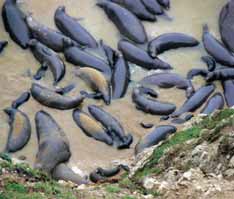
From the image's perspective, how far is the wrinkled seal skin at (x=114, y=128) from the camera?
11992 mm

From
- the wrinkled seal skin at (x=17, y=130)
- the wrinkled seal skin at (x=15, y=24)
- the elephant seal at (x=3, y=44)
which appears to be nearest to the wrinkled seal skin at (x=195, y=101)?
the wrinkled seal skin at (x=17, y=130)

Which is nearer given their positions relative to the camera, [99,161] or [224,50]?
[99,161]

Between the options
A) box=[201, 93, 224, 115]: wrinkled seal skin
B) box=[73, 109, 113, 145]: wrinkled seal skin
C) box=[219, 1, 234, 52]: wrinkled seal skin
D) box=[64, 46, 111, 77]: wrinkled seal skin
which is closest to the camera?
box=[73, 109, 113, 145]: wrinkled seal skin

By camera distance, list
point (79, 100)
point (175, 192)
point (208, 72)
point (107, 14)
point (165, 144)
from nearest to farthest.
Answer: point (175, 192) < point (165, 144) < point (79, 100) < point (208, 72) < point (107, 14)

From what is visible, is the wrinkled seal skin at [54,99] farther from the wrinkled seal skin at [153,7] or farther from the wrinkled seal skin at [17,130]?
the wrinkled seal skin at [153,7]

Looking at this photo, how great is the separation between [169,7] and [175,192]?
284 inches

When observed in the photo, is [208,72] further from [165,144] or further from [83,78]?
[165,144]

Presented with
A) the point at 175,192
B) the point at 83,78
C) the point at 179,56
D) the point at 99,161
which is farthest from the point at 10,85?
the point at 175,192

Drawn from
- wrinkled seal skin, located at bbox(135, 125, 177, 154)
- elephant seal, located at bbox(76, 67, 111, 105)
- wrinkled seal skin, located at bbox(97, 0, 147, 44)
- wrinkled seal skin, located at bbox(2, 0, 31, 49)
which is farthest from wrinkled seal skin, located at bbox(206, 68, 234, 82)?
wrinkled seal skin, located at bbox(2, 0, 31, 49)

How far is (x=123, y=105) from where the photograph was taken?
41.9 ft

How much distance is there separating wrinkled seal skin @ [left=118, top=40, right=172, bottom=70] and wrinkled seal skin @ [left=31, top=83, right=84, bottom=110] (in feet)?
4.41

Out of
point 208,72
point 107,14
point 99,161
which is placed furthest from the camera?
point 107,14

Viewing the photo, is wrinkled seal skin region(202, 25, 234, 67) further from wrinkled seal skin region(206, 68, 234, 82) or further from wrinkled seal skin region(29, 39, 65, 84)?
wrinkled seal skin region(29, 39, 65, 84)

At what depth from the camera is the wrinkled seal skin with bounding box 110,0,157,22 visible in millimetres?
14289
